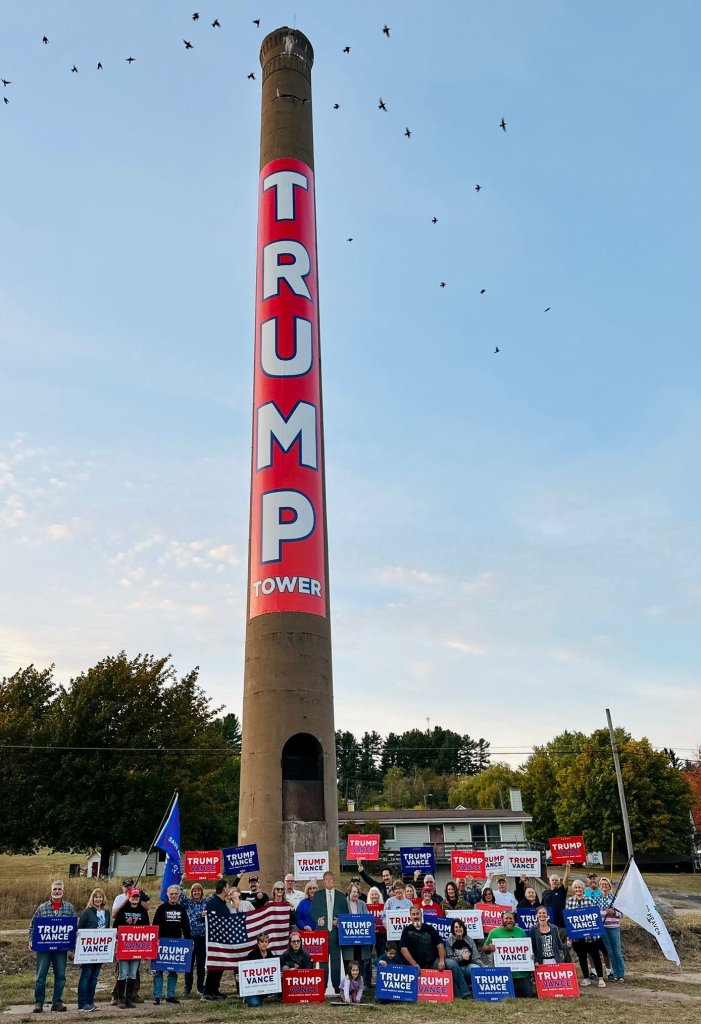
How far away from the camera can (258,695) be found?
2702 cm

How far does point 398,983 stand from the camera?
1480 cm

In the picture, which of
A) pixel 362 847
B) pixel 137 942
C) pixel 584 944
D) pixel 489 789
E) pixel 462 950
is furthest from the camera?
pixel 489 789

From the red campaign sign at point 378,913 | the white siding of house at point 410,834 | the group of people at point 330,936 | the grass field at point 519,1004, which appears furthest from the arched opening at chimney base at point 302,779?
the white siding of house at point 410,834

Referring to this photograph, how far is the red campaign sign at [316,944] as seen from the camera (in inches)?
604

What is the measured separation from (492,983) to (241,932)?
4.55m

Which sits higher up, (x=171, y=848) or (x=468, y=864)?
(x=171, y=848)

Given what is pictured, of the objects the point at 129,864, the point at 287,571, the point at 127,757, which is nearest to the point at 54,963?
the point at 287,571

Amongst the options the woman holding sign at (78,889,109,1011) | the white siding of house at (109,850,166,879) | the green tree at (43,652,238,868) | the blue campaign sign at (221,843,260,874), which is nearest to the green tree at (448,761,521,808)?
the white siding of house at (109,850,166,879)

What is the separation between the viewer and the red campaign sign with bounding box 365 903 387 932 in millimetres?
16297

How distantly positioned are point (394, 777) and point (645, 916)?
129m

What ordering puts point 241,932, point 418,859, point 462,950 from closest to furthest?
point 241,932 < point 462,950 < point 418,859

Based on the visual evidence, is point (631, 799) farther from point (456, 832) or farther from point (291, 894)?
point (291, 894)

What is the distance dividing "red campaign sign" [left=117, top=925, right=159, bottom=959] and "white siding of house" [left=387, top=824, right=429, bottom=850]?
53116 millimetres

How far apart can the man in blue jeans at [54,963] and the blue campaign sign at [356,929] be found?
466cm
